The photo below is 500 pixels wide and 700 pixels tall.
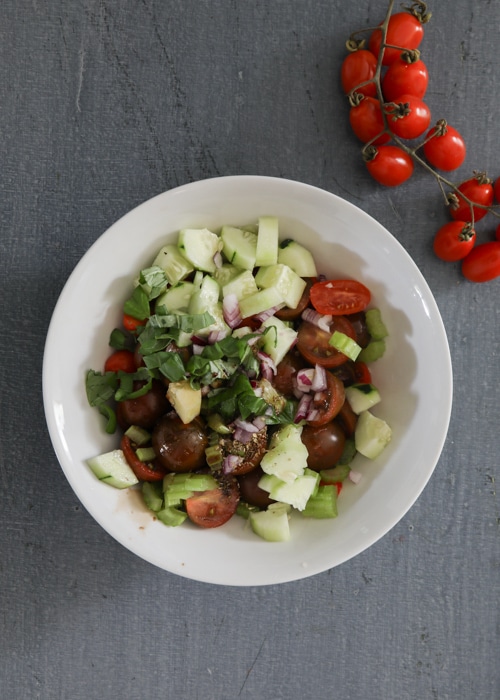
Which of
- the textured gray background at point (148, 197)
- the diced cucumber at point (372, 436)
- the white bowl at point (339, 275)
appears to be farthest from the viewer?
the textured gray background at point (148, 197)

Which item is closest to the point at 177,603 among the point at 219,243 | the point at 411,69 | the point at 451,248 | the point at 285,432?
the point at 285,432

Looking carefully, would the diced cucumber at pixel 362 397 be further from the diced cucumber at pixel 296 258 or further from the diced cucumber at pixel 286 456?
the diced cucumber at pixel 296 258

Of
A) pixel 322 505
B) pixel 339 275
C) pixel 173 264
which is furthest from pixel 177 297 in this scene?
pixel 322 505

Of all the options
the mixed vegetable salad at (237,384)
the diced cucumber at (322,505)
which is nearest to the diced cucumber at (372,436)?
the mixed vegetable salad at (237,384)

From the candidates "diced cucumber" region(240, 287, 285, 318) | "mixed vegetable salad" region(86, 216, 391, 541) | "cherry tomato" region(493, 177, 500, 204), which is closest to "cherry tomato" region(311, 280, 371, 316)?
"mixed vegetable salad" region(86, 216, 391, 541)

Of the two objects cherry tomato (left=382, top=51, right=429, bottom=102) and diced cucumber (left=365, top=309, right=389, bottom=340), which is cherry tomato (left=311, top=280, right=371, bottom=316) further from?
cherry tomato (left=382, top=51, right=429, bottom=102)

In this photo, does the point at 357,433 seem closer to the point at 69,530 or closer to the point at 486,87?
the point at 69,530
